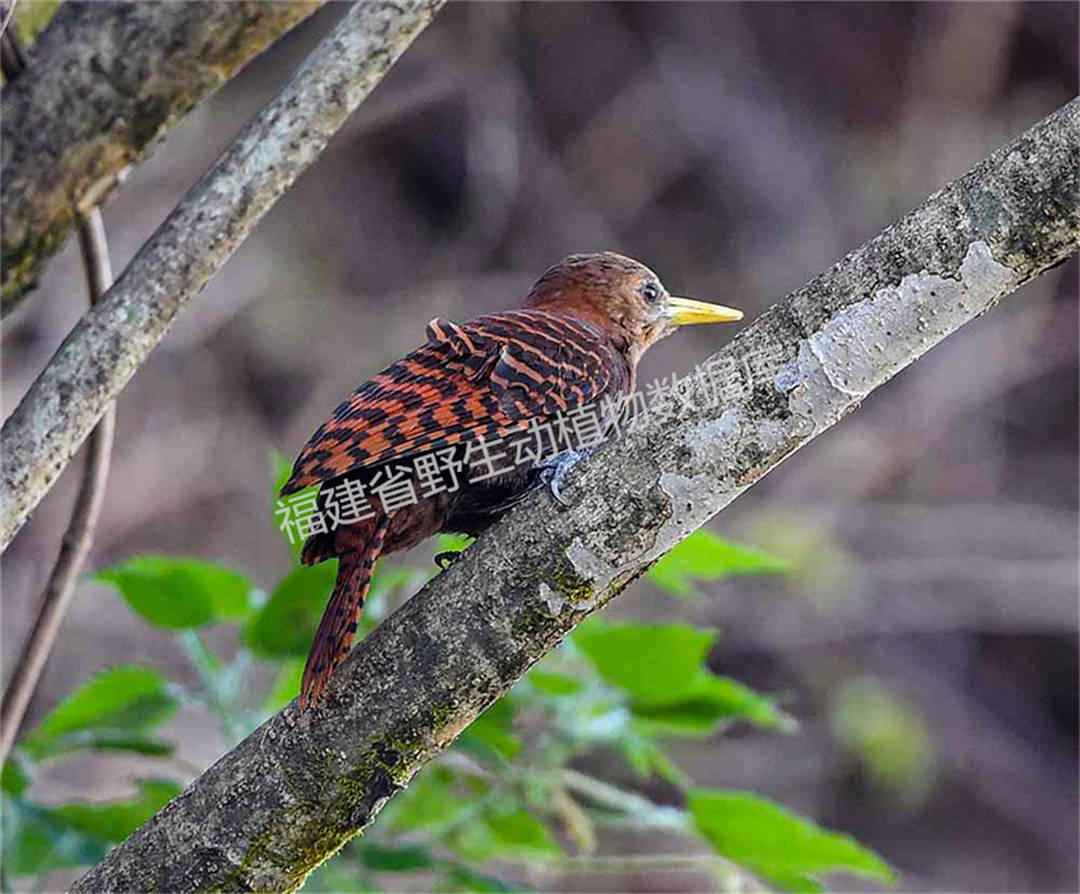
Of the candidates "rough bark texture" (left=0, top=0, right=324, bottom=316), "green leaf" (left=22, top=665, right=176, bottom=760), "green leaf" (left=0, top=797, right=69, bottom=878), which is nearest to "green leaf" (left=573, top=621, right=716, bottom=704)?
"green leaf" (left=22, top=665, right=176, bottom=760)

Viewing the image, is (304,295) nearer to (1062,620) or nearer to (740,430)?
(1062,620)

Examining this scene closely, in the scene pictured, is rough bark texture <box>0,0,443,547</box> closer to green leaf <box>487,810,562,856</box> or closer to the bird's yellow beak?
green leaf <box>487,810,562,856</box>

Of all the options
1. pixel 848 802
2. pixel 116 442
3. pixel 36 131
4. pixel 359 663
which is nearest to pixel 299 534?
pixel 359 663

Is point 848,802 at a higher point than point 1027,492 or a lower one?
lower

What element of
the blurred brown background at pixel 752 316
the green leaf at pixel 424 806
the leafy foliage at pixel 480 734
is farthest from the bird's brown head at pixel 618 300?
the blurred brown background at pixel 752 316

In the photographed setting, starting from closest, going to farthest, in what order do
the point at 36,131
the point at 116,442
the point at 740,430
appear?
the point at 740,430
the point at 36,131
the point at 116,442

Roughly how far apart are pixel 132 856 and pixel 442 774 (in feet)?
2.13

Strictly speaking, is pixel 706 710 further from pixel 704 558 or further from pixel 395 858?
pixel 395 858

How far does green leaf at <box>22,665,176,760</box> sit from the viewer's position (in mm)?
1960

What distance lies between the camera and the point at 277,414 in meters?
5.29

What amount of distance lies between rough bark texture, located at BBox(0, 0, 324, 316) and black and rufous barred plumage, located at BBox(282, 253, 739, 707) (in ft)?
1.59

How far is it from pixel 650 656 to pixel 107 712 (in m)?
0.73

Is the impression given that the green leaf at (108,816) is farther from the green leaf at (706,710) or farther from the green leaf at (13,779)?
the green leaf at (706,710)

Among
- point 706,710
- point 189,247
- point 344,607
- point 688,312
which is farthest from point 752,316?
point 344,607
